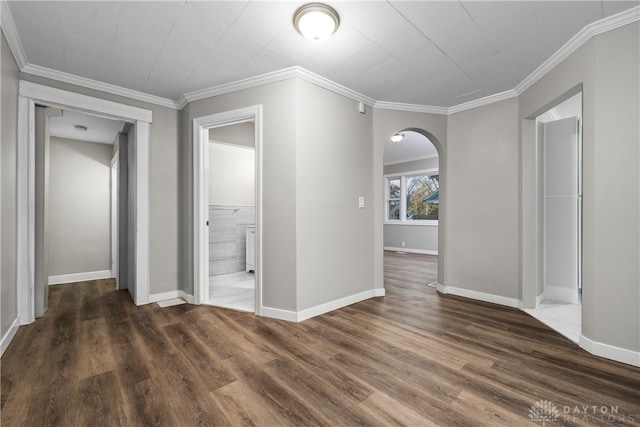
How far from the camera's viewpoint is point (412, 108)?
3773 mm

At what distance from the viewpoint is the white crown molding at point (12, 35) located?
6.53 ft

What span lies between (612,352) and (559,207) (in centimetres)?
181

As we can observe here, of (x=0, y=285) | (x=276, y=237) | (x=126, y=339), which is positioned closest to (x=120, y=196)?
(x=0, y=285)

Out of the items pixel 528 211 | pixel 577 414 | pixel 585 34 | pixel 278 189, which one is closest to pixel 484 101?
pixel 585 34

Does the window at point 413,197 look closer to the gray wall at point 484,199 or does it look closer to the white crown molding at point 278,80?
the gray wall at point 484,199

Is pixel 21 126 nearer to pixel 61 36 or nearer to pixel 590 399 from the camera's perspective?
pixel 61 36

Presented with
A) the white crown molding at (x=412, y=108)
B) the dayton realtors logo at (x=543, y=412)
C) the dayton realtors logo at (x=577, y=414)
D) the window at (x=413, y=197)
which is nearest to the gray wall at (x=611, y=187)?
the dayton realtors logo at (x=577, y=414)

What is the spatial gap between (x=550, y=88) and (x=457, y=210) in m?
1.62

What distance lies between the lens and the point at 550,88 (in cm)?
272

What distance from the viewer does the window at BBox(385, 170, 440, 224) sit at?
26.0 ft

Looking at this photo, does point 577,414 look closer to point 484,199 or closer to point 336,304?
point 336,304

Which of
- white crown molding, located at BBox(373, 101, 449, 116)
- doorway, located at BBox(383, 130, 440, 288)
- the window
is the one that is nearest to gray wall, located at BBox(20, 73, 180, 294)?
white crown molding, located at BBox(373, 101, 449, 116)

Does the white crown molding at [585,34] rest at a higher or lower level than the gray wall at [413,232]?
higher

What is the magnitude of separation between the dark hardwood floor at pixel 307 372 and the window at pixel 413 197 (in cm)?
524
